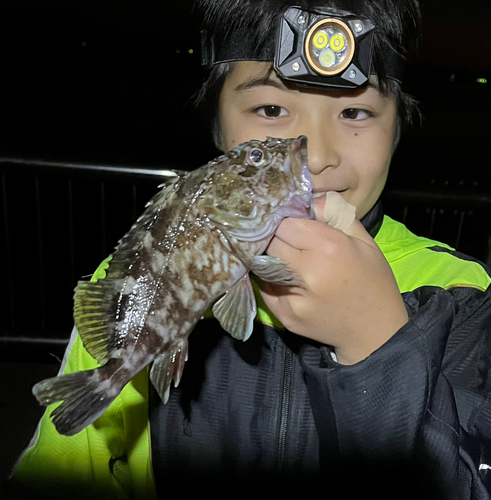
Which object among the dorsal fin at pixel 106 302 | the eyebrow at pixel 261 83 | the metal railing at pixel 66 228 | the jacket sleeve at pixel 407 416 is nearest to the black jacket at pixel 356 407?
the jacket sleeve at pixel 407 416

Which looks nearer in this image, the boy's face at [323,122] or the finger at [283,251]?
the finger at [283,251]

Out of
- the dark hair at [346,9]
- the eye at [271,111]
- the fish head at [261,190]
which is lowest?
the fish head at [261,190]

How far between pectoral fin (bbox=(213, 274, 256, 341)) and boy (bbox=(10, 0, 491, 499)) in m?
0.16

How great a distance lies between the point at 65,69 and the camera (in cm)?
765

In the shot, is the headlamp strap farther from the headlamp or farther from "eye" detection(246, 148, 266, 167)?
"eye" detection(246, 148, 266, 167)

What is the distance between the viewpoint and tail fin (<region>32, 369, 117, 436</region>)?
105 centimetres

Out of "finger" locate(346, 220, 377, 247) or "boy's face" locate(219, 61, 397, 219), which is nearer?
"finger" locate(346, 220, 377, 247)

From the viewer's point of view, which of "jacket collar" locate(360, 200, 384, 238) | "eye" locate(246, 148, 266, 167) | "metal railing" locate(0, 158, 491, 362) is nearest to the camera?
"eye" locate(246, 148, 266, 167)

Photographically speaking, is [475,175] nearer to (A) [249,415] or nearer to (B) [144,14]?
(B) [144,14]

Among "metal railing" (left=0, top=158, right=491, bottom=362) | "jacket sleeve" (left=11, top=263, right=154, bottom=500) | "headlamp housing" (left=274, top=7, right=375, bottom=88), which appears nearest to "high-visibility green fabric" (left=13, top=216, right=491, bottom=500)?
"jacket sleeve" (left=11, top=263, right=154, bottom=500)

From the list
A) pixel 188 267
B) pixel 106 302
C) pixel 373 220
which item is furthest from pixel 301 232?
A: pixel 373 220

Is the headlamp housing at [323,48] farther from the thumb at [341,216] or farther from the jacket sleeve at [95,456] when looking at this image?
the jacket sleeve at [95,456]

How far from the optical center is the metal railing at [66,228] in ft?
13.7

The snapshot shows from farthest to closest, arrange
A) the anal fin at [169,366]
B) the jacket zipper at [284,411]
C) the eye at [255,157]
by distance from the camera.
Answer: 1. the jacket zipper at [284,411]
2. the eye at [255,157]
3. the anal fin at [169,366]
